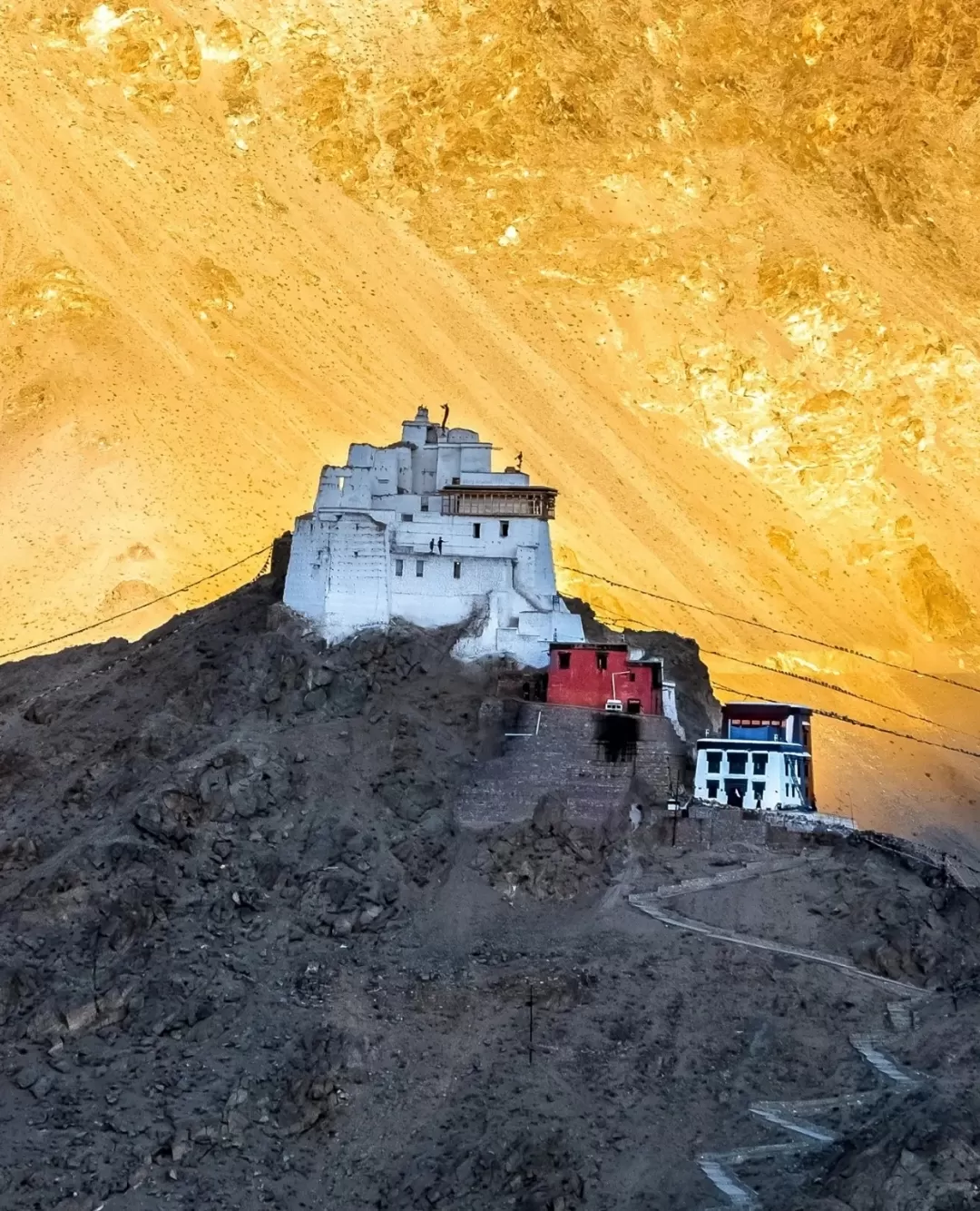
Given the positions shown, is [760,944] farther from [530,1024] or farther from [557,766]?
[557,766]

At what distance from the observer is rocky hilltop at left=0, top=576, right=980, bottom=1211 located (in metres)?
39.0

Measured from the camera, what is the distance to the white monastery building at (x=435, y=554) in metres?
53.9

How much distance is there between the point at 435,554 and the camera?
54.8 m

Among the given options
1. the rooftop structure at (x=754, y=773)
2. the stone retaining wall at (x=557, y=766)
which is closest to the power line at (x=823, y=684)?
the rooftop structure at (x=754, y=773)

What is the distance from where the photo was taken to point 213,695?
171 ft

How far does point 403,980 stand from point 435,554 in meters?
14.3

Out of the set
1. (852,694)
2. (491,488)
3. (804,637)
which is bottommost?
(491,488)

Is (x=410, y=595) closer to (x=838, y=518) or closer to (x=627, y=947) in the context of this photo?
(x=627, y=947)

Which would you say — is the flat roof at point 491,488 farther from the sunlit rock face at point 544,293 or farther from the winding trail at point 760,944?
the sunlit rock face at point 544,293

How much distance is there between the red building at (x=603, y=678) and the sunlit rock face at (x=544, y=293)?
2896cm

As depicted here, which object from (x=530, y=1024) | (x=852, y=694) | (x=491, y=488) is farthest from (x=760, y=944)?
(x=852, y=694)

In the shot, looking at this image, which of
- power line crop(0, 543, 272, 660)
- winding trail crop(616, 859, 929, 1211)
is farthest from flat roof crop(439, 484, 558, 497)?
power line crop(0, 543, 272, 660)

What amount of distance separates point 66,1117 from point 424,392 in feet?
191

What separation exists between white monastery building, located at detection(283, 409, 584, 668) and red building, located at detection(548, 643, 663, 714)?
122 cm
